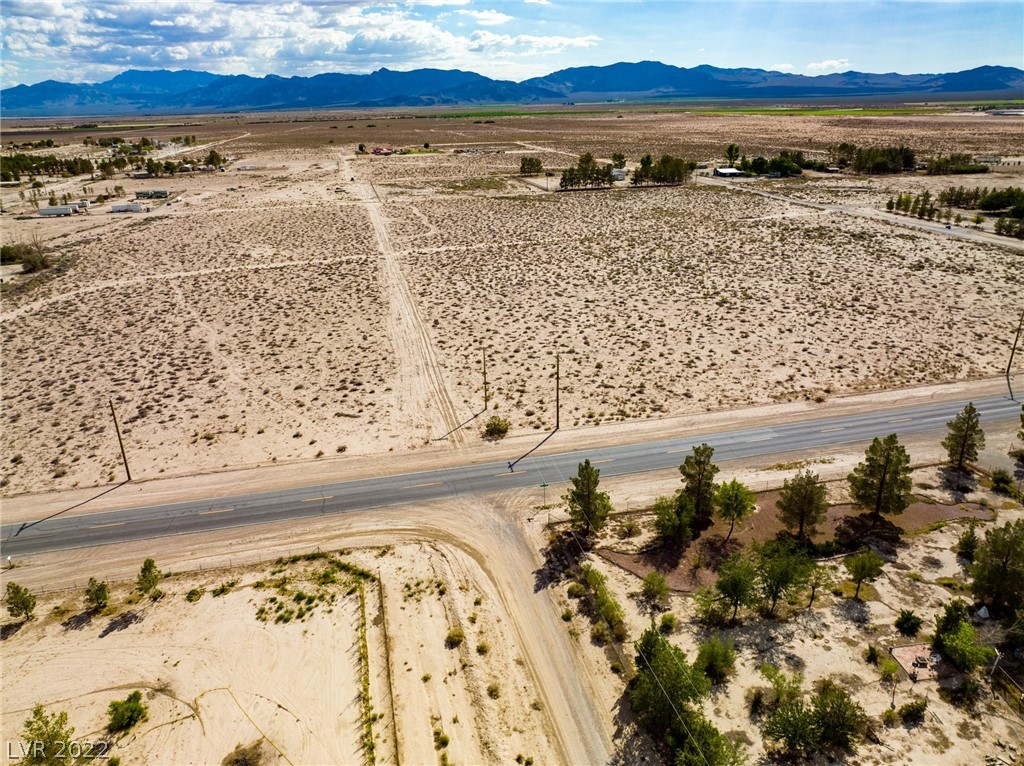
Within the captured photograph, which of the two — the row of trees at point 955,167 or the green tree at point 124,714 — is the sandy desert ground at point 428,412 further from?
the row of trees at point 955,167

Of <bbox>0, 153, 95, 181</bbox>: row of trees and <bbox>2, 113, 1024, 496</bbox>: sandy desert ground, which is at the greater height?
<bbox>0, 153, 95, 181</bbox>: row of trees

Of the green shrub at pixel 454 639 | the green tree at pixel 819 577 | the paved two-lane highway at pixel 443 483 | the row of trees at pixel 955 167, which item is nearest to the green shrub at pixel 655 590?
the green tree at pixel 819 577

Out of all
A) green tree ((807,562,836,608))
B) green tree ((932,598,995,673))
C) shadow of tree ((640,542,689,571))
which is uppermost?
green tree ((932,598,995,673))

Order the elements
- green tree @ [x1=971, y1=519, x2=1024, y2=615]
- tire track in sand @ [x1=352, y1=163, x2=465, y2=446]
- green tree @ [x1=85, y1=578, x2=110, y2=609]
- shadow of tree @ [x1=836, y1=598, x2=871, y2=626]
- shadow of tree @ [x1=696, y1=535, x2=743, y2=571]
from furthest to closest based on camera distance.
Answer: tire track in sand @ [x1=352, y1=163, x2=465, y2=446]
shadow of tree @ [x1=696, y1=535, x2=743, y2=571]
green tree @ [x1=85, y1=578, x2=110, y2=609]
shadow of tree @ [x1=836, y1=598, x2=871, y2=626]
green tree @ [x1=971, y1=519, x2=1024, y2=615]

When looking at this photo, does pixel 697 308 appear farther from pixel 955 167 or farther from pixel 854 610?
pixel 955 167

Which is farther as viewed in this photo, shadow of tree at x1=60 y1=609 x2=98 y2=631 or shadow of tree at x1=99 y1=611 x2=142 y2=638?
shadow of tree at x1=60 y1=609 x2=98 y2=631

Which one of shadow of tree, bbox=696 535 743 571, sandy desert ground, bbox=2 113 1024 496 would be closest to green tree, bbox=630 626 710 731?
shadow of tree, bbox=696 535 743 571

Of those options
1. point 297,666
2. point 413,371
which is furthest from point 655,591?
point 413,371

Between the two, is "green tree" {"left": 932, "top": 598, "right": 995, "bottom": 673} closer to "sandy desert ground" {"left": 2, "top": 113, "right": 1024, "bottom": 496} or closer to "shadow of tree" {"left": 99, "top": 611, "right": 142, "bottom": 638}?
"sandy desert ground" {"left": 2, "top": 113, "right": 1024, "bottom": 496}
